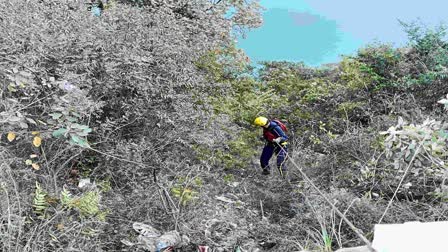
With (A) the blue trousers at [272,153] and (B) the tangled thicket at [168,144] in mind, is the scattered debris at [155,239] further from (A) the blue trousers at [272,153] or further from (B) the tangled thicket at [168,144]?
(A) the blue trousers at [272,153]

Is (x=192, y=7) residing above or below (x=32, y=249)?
above

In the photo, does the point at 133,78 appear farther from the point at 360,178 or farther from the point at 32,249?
the point at 360,178

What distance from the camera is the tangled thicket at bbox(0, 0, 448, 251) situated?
151 inches

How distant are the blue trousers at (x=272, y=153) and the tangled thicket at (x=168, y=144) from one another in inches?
7.1

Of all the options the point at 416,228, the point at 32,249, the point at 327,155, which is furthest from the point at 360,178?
the point at 416,228

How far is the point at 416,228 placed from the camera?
1771 mm

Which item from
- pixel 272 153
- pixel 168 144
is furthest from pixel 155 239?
pixel 272 153

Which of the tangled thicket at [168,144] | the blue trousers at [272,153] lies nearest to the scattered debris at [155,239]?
the tangled thicket at [168,144]

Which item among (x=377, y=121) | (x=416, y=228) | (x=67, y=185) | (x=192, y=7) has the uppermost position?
(x=416, y=228)

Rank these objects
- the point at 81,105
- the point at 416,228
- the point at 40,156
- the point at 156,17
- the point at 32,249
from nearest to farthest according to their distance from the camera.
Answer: the point at 416,228 < the point at 32,249 < the point at 81,105 < the point at 40,156 < the point at 156,17

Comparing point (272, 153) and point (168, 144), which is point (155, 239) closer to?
point (168, 144)

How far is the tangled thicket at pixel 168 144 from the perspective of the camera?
3834 mm

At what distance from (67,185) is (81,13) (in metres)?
1.76

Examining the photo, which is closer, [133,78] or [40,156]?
[40,156]
